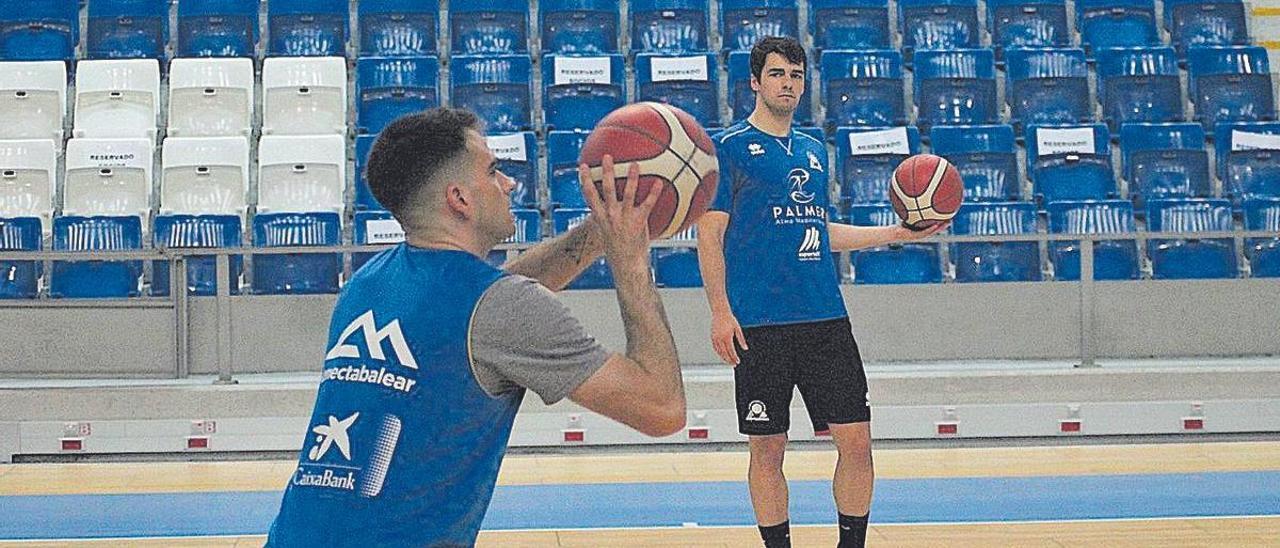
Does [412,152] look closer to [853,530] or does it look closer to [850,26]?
[853,530]

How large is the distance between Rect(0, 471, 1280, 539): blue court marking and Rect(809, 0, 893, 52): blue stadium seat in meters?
5.48

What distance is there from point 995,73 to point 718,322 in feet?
25.1

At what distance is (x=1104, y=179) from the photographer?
10867 mm

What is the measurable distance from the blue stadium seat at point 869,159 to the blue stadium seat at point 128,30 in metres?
5.30

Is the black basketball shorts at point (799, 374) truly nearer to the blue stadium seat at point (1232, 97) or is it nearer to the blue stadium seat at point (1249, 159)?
the blue stadium seat at point (1249, 159)

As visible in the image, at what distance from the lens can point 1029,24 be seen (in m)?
12.5

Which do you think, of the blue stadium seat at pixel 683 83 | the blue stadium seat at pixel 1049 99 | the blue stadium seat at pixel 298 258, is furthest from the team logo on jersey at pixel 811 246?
the blue stadium seat at pixel 1049 99

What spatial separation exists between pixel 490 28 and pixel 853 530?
7.91m

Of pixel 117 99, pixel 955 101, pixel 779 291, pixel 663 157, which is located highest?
pixel 117 99

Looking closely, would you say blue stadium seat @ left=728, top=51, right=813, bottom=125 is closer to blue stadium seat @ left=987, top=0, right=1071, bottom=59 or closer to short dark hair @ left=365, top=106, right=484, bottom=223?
blue stadium seat @ left=987, top=0, right=1071, bottom=59

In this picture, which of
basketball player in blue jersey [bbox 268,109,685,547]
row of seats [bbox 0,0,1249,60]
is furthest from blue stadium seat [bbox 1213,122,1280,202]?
basketball player in blue jersey [bbox 268,109,685,547]

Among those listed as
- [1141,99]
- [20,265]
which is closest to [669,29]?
[1141,99]

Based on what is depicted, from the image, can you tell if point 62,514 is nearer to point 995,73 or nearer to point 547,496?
point 547,496

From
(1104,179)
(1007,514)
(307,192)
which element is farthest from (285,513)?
(1104,179)
